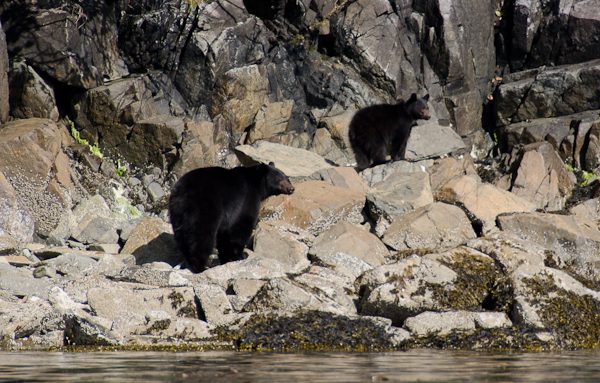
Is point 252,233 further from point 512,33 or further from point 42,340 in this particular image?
point 512,33

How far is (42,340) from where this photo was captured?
8.38 m

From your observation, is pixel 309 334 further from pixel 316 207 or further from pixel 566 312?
pixel 316 207

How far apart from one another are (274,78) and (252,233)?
7777 millimetres

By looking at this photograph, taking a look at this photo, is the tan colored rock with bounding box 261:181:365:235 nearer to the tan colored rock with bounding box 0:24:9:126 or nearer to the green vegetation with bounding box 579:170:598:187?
the tan colored rock with bounding box 0:24:9:126

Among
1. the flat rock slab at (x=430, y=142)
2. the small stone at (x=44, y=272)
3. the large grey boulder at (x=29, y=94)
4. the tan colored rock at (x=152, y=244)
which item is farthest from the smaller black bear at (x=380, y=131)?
the small stone at (x=44, y=272)

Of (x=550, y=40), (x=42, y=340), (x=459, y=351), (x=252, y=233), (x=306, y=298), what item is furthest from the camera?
(x=550, y=40)

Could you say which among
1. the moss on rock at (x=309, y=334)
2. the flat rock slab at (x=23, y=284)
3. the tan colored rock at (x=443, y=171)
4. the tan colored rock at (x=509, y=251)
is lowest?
the moss on rock at (x=309, y=334)

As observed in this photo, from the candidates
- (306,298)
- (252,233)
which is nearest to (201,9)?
(252,233)

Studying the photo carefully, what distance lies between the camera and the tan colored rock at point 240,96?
18.9m

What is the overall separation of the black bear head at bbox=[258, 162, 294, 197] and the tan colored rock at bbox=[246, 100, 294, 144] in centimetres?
606

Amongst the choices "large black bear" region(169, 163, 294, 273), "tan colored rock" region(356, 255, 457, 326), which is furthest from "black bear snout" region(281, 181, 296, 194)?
"tan colored rock" region(356, 255, 457, 326)

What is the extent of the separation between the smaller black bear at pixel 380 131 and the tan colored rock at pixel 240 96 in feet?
6.67

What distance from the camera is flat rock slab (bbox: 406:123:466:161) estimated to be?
1948 centimetres

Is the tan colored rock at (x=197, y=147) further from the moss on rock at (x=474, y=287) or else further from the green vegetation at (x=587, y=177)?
the moss on rock at (x=474, y=287)
